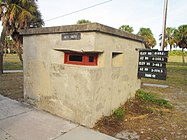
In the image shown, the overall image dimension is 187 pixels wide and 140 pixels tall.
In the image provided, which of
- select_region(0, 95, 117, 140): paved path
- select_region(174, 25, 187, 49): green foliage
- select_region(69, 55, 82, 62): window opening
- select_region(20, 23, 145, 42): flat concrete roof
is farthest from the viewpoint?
select_region(174, 25, 187, 49): green foliage

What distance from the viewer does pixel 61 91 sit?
389 centimetres

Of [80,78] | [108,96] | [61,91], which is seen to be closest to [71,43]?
[80,78]

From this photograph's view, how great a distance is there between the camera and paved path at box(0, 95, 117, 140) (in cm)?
300

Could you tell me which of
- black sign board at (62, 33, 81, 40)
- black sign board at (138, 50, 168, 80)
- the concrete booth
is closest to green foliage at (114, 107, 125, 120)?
the concrete booth

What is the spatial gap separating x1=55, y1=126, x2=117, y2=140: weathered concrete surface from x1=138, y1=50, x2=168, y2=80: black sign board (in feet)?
8.32

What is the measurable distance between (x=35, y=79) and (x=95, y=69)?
6.86 ft

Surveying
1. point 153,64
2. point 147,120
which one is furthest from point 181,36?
point 147,120

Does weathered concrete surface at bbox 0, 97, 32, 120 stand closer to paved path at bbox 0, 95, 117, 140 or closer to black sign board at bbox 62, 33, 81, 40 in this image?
paved path at bbox 0, 95, 117, 140

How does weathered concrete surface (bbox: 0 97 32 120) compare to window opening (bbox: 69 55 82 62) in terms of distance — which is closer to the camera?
window opening (bbox: 69 55 82 62)

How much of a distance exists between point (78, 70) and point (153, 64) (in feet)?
8.27

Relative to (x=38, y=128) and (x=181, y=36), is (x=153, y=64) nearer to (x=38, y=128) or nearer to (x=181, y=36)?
(x=38, y=128)

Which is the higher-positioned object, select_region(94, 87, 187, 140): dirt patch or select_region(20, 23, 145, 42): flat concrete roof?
select_region(20, 23, 145, 42): flat concrete roof

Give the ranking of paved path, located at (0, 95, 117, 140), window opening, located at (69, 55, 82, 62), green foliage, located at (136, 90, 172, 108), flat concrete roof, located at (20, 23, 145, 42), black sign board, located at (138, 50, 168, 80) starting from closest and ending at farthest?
paved path, located at (0, 95, 117, 140), flat concrete roof, located at (20, 23, 145, 42), window opening, located at (69, 55, 82, 62), black sign board, located at (138, 50, 168, 80), green foliage, located at (136, 90, 172, 108)

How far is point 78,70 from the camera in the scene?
3.52 meters
